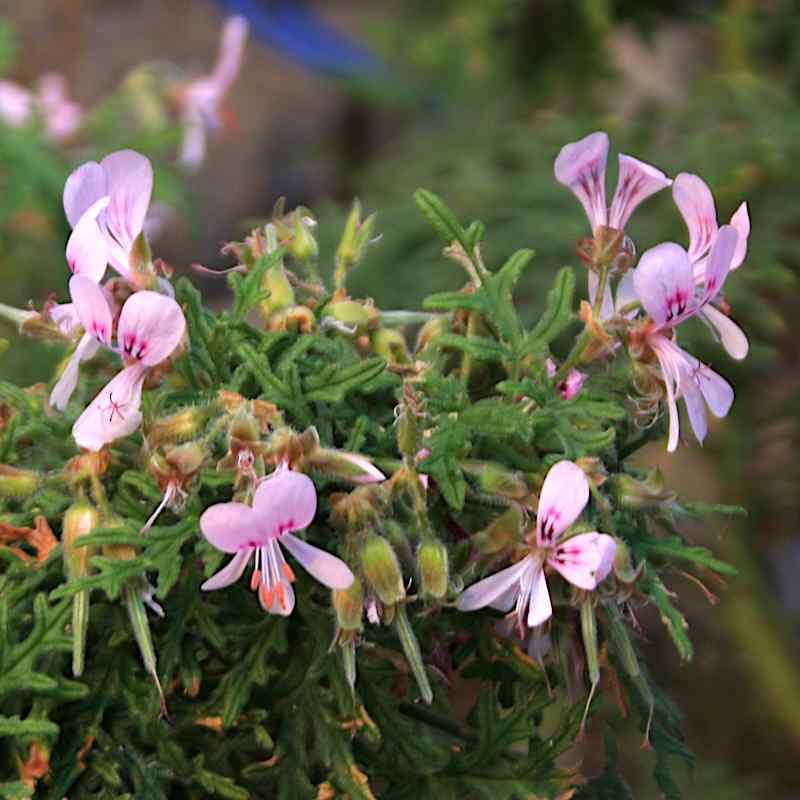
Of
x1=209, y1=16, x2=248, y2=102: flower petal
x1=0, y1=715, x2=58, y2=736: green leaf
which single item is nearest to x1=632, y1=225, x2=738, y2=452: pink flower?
x1=0, y1=715, x2=58, y2=736: green leaf

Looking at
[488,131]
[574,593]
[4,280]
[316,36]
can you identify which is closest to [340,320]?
[574,593]

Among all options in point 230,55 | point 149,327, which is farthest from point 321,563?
point 230,55

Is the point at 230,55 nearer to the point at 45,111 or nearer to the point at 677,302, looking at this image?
the point at 45,111

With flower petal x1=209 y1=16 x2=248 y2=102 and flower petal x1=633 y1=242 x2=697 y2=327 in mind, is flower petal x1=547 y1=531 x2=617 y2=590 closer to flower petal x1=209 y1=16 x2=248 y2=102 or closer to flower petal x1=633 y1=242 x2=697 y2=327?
flower petal x1=633 y1=242 x2=697 y2=327

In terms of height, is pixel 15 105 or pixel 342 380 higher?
pixel 342 380

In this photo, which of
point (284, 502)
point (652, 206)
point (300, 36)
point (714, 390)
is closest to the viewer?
point (284, 502)

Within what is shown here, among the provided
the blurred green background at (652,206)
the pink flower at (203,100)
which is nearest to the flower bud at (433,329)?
the blurred green background at (652,206)
